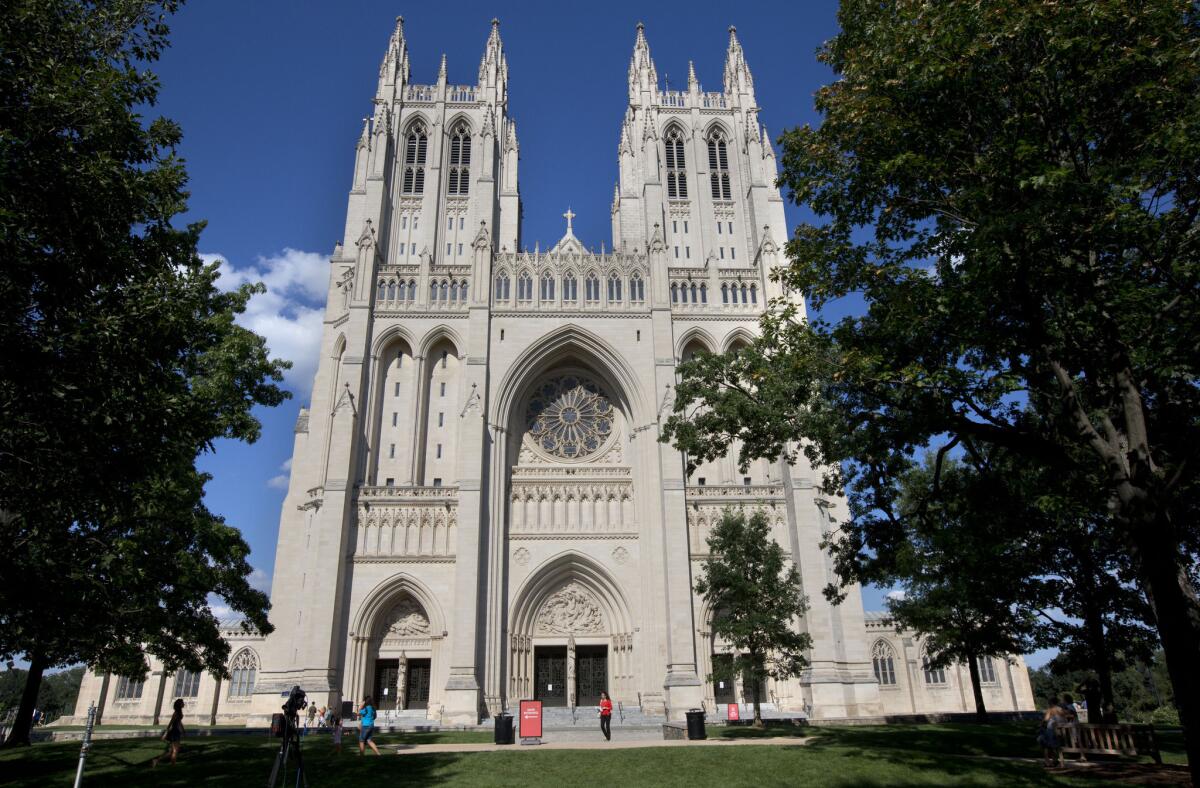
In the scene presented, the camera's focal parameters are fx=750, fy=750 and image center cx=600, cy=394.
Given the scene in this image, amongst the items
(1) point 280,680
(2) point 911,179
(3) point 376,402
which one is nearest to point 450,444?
(3) point 376,402

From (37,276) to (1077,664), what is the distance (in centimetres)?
2832

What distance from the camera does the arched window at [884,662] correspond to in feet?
150

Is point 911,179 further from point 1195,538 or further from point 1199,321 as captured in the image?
point 1195,538

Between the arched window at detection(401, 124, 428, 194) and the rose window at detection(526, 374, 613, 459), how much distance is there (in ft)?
48.0

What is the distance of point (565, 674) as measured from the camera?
3600 centimetres

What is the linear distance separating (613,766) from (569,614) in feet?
71.9

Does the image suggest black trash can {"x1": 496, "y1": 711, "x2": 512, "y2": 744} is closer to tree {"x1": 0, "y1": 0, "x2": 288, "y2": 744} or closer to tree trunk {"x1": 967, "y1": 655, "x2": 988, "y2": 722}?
tree {"x1": 0, "y1": 0, "x2": 288, "y2": 744}

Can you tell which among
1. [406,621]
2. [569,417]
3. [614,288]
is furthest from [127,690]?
[614,288]

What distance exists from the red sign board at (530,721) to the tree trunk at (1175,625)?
1447 cm

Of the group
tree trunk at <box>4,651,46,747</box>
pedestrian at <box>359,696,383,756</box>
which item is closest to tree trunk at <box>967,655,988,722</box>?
pedestrian at <box>359,696,383,756</box>

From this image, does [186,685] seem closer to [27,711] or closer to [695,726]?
[27,711]

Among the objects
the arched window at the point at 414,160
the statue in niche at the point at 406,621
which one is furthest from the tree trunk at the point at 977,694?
the arched window at the point at 414,160

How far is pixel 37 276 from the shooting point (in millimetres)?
10406

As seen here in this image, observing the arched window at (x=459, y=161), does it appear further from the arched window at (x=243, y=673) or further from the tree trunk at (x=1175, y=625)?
the tree trunk at (x=1175, y=625)
